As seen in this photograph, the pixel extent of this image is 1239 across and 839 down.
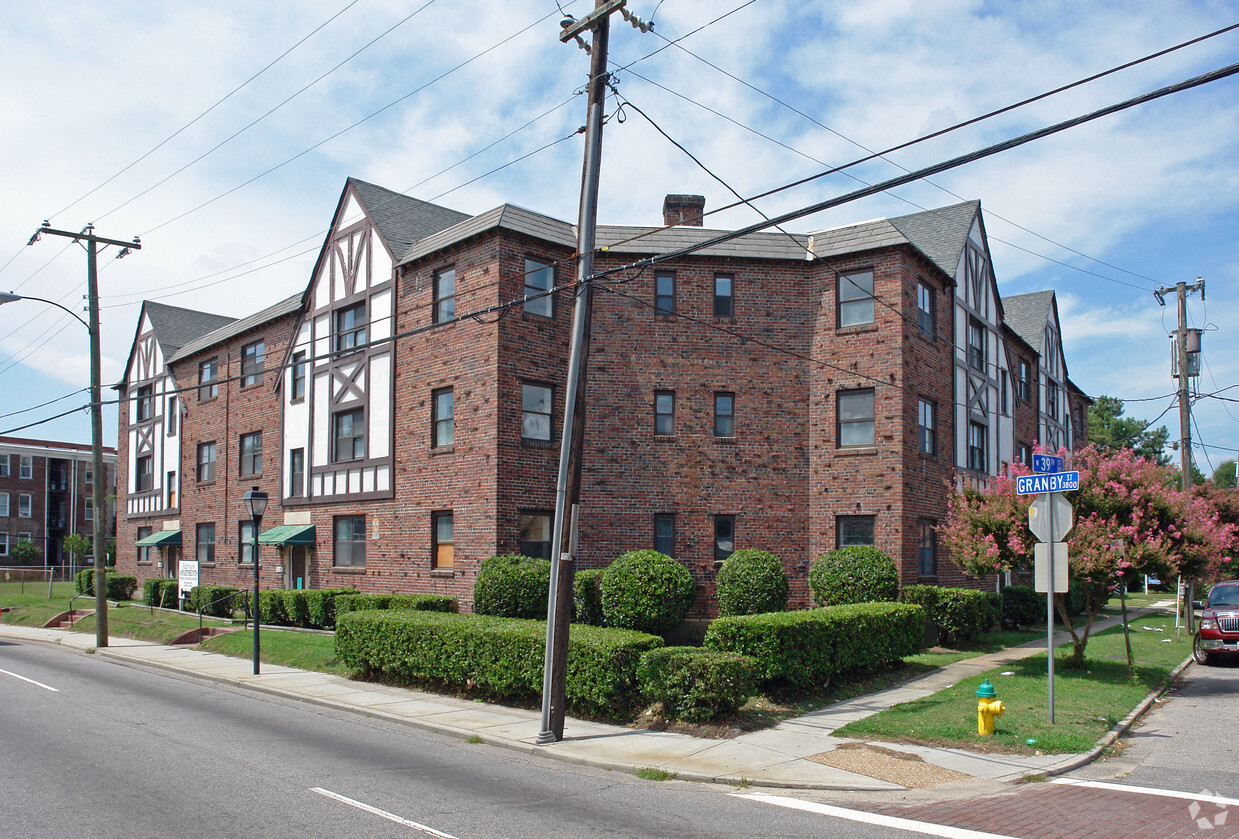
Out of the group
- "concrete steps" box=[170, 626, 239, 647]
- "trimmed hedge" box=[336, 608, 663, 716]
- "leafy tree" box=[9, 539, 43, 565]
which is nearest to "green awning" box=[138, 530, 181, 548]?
"concrete steps" box=[170, 626, 239, 647]

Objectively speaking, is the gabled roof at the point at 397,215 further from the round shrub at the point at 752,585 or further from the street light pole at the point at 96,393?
the round shrub at the point at 752,585

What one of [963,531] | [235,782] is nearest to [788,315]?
[963,531]

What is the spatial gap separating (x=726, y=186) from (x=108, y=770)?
11882 mm

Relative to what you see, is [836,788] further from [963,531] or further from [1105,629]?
[1105,629]

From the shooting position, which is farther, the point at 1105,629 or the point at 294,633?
the point at 1105,629

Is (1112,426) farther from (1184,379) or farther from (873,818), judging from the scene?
(873,818)

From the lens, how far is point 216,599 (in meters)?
29.2

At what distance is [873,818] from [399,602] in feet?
47.8

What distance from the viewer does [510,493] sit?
67.0 feet

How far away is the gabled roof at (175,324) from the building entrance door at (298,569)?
14.6m

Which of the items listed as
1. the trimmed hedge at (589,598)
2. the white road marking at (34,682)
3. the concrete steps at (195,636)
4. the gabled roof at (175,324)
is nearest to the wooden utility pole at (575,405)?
the trimmed hedge at (589,598)

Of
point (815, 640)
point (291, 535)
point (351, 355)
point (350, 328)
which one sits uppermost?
point (350, 328)

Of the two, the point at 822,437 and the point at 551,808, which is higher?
the point at 822,437

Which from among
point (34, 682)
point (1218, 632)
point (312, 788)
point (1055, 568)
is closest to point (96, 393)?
point (34, 682)
